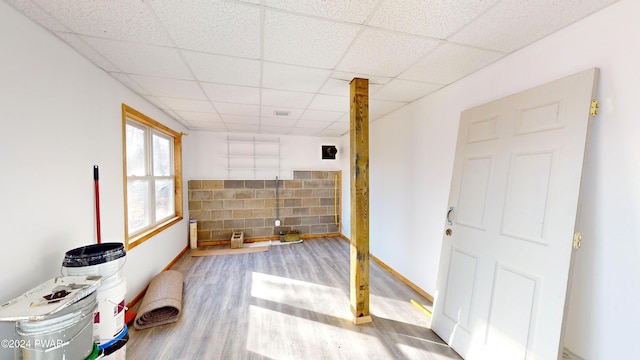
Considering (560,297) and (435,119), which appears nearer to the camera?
(560,297)

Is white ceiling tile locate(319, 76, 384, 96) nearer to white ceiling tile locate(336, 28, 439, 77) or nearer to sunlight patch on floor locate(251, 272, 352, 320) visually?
white ceiling tile locate(336, 28, 439, 77)

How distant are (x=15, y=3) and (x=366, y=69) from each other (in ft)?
7.43

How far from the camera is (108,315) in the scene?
155 centimetres

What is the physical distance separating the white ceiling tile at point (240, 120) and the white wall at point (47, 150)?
1.51 meters

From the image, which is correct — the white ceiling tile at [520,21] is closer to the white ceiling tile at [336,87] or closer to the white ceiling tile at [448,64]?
the white ceiling tile at [448,64]

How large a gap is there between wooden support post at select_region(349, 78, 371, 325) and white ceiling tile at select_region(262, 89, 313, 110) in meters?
0.72

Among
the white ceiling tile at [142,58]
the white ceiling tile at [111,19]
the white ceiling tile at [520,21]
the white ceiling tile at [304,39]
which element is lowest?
the white ceiling tile at [142,58]

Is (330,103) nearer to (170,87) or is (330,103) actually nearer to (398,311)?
(170,87)

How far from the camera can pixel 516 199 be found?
1.66 metres

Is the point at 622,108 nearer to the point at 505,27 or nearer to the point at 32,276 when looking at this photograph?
the point at 505,27

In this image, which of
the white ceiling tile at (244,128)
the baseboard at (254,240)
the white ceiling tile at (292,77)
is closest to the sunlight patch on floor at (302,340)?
the white ceiling tile at (292,77)

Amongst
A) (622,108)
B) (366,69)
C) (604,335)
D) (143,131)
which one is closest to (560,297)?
(604,335)

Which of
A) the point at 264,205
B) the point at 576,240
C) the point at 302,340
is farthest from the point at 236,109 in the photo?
the point at 576,240

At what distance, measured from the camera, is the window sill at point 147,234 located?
2.59 metres
